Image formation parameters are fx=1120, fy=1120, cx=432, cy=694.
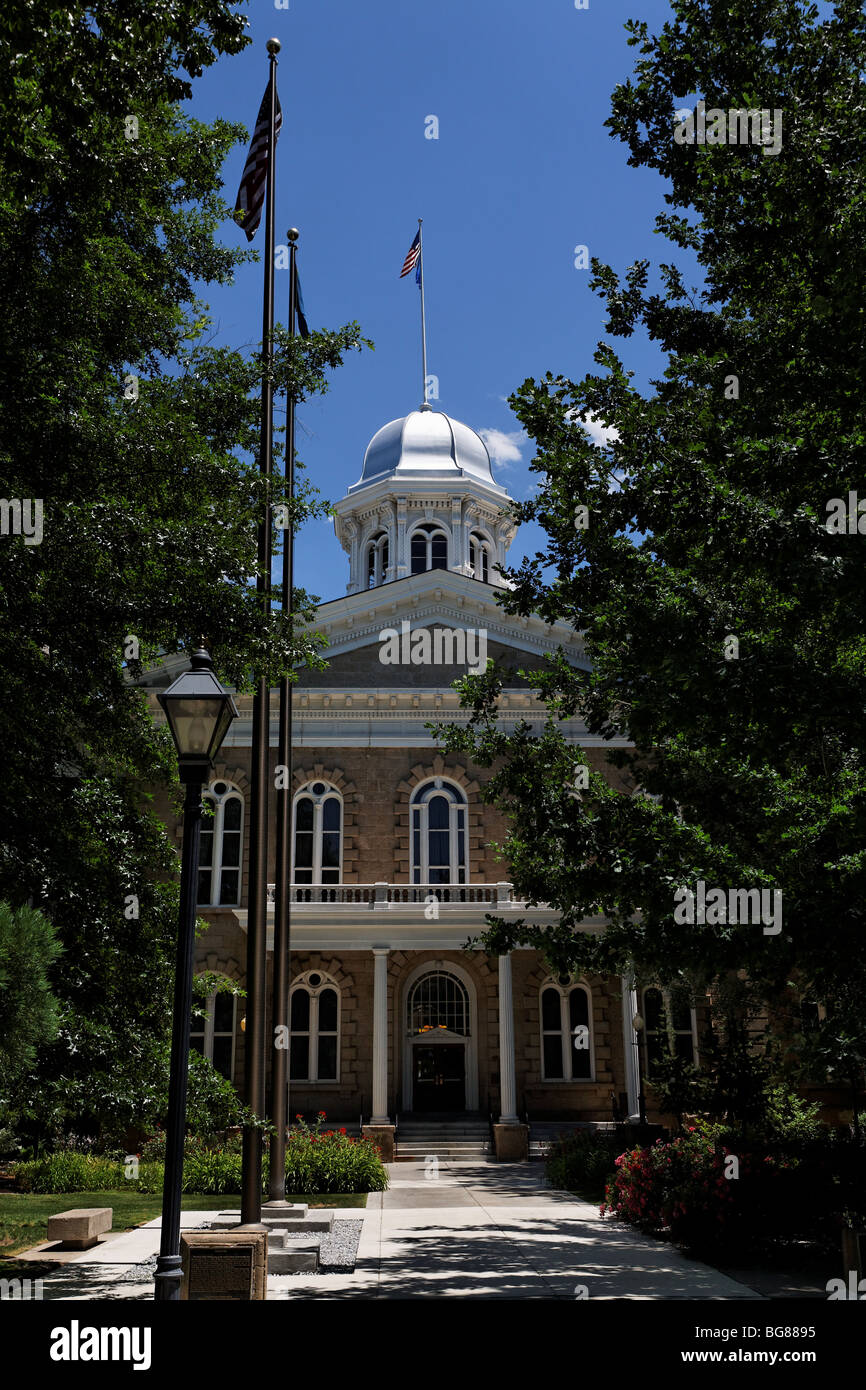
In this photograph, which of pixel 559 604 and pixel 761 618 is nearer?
pixel 761 618

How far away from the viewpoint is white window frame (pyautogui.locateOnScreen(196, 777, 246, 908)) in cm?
2873

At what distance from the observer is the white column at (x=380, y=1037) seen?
2508 centimetres

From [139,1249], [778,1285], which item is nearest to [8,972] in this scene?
[139,1249]

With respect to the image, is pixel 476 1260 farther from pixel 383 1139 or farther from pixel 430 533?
pixel 430 533

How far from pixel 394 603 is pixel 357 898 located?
8.08 meters

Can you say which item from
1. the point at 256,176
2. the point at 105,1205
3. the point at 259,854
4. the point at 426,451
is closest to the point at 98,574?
the point at 259,854

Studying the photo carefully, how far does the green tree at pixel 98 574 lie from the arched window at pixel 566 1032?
17.9 m

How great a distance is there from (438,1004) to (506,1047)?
3828 millimetres

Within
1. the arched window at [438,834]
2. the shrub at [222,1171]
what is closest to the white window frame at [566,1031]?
the arched window at [438,834]

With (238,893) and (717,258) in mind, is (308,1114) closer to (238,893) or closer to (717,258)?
(238,893)

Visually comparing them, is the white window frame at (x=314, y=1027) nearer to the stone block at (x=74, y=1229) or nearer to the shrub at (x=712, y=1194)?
the shrub at (x=712, y=1194)

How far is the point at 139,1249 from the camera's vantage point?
46.0ft

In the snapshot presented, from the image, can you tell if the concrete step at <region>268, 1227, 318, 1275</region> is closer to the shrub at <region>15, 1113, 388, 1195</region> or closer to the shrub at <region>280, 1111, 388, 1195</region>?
the shrub at <region>15, 1113, 388, 1195</region>

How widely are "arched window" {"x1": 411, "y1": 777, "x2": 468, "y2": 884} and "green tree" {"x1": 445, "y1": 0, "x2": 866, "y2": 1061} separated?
580 inches
